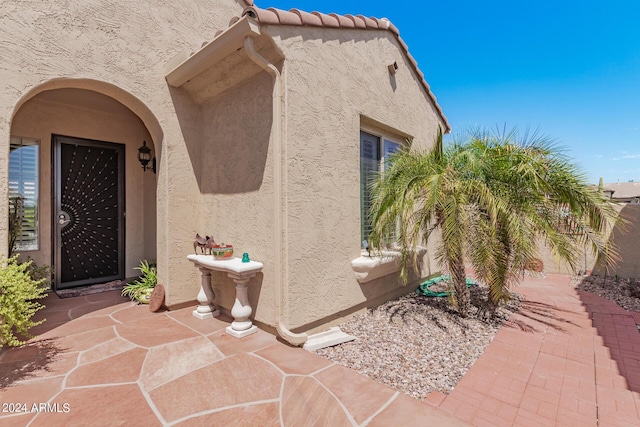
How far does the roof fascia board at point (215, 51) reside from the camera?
4227 mm

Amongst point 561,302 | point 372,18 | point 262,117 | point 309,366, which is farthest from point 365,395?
point 372,18

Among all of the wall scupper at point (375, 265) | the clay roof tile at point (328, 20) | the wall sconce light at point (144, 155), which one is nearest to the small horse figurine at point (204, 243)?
the wall scupper at point (375, 265)

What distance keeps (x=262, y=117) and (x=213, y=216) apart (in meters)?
2.50

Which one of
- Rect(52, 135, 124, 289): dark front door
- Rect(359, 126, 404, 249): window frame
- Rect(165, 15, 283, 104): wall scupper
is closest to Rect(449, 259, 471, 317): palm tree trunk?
Rect(359, 126, 404, 249): window frame

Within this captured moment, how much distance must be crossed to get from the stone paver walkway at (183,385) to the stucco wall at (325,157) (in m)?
1.08

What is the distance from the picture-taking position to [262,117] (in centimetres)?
501

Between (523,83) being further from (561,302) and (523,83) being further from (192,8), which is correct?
(192,8)

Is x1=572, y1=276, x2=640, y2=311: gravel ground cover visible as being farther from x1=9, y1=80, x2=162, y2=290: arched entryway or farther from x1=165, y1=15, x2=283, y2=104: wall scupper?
x1=9, y1=80, x2=162, y2=290: arched entryway

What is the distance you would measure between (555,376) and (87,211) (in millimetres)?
11017

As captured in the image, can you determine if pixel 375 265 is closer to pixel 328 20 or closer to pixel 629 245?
pixel 328 20

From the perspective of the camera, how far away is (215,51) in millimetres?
4898

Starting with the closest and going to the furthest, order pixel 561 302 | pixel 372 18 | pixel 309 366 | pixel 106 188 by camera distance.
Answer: pixel 309 366, pixel 372 18, pixel 561 302, pixel 106 188

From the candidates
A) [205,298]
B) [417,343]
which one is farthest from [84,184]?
[417,343]

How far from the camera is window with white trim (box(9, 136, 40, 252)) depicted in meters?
6.80
